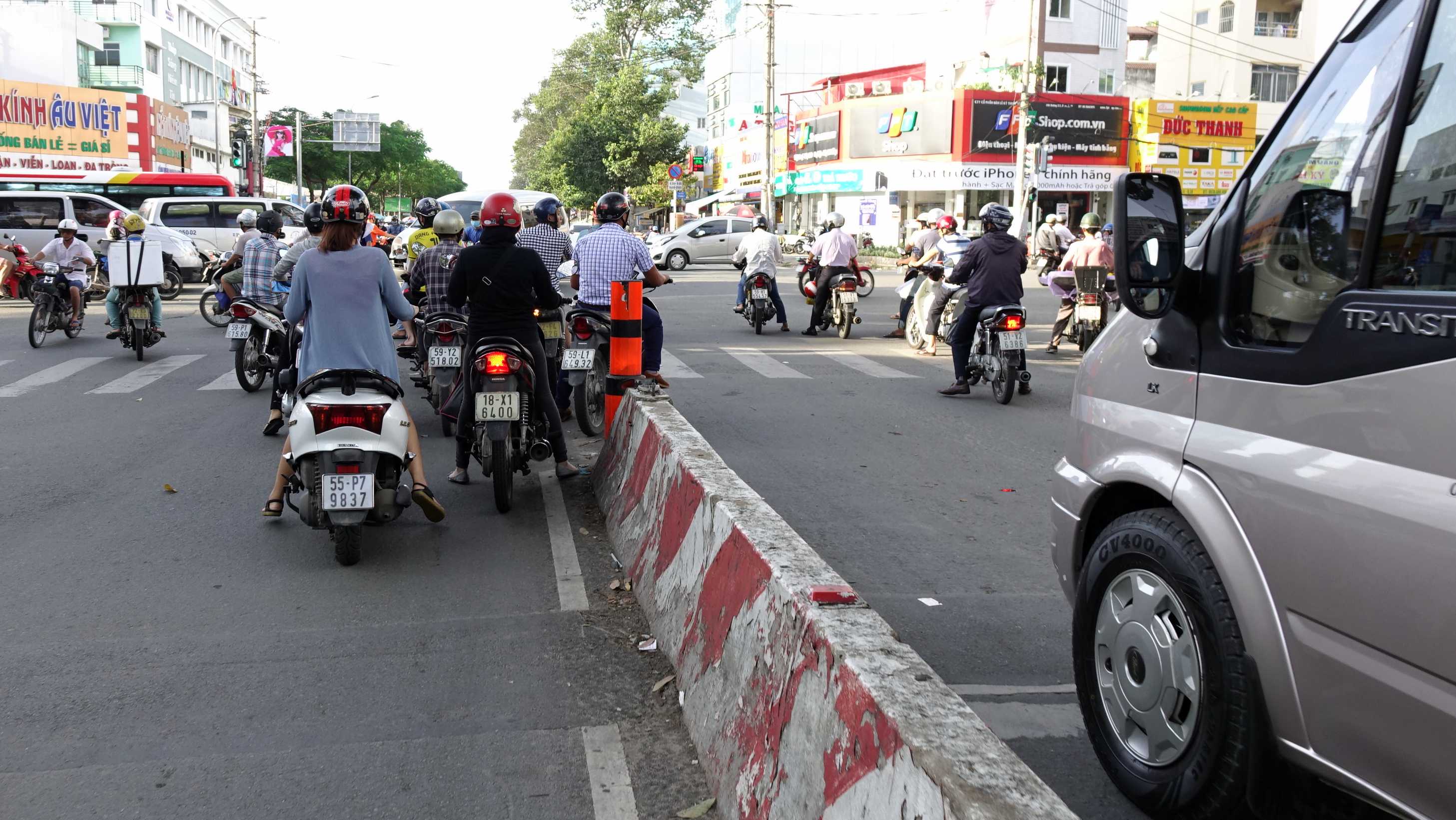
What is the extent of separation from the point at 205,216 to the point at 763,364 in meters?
19.3

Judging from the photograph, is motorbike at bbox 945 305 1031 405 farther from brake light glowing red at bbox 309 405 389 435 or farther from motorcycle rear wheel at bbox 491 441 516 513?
brake light glowing red at bbox 309 405 389 435

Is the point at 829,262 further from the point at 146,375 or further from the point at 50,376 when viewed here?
the point at 50,376

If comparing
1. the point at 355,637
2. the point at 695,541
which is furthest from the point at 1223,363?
the point at 355,637

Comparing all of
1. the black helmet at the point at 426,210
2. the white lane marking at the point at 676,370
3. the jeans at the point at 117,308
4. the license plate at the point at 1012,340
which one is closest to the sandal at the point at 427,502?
the license plate at the point at 1012,340

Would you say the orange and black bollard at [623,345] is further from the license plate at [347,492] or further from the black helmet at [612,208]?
the license plate at [347,492]

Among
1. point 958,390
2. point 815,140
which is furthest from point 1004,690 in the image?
point 815,140

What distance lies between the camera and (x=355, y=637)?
505cm

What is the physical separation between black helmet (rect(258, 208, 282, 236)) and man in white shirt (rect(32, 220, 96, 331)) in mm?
6843

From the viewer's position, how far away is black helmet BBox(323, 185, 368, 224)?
6.28 metres

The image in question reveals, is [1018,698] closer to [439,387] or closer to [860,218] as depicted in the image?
[439,387]

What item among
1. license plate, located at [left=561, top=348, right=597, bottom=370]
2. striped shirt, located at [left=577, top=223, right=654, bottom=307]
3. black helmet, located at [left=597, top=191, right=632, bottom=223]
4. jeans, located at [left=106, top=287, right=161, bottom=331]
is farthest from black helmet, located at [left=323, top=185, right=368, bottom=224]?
jeans, located at [left=106, top=287, right=161, bottom=331]

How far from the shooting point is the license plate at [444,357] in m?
9.17

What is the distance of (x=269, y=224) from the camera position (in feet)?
35.4

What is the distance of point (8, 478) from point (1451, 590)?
8.37m
